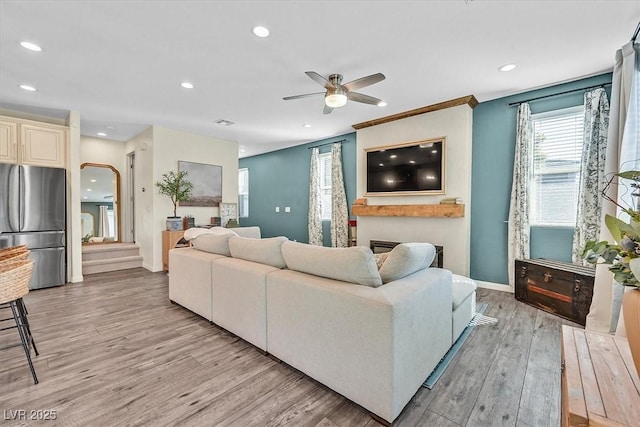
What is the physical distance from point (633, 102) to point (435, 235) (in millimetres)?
2428

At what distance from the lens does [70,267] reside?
14.4ft

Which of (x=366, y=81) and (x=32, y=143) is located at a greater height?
(x=366, y=81)

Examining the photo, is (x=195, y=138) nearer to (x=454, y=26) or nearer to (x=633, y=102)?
(x=454, y=26)

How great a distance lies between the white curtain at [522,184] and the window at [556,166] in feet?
0.51

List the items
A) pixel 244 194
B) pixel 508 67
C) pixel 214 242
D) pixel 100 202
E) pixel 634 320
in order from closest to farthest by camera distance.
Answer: pixel 634 320, pixel 214 242, pixel 508 67, pixel 100 202, pixel 244 194

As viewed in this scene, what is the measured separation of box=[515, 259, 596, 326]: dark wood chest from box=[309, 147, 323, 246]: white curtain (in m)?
3.68

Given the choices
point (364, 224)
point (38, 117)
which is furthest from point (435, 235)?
point (38, 117)

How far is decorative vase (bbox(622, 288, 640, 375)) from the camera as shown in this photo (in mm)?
915

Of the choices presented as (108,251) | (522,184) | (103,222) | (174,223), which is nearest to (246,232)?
(174,223)

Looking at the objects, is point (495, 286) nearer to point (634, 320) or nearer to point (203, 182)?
point (634, 320)

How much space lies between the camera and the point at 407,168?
14.7 feet

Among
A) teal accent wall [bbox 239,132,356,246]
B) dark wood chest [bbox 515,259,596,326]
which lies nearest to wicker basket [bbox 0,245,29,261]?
teal accent wall [bbox 239,132,356,246]

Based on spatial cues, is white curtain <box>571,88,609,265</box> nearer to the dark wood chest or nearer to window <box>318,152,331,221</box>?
the dark wood chest

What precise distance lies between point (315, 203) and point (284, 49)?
3798 mm
